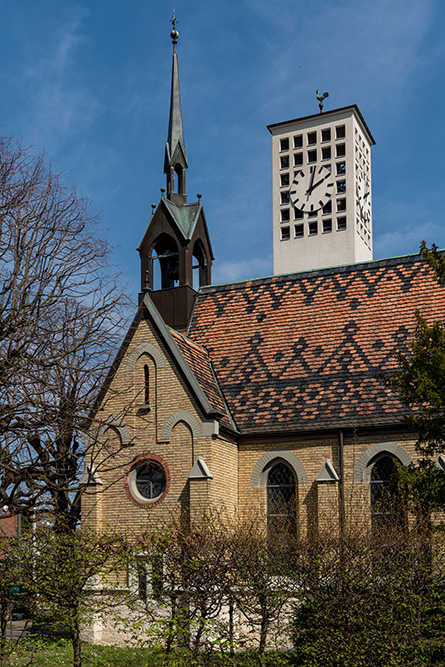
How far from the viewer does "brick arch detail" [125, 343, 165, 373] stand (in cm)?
2391

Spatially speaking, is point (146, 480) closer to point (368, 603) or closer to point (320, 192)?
point (368, 603)

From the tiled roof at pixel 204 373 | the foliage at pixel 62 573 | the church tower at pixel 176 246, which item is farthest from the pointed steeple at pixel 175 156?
the foliage at pixel 62 573

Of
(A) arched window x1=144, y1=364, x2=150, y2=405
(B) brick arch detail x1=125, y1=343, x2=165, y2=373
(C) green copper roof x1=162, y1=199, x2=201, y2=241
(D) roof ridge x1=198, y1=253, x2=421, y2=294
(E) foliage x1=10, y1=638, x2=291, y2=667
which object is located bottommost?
(E) foliage x1=10, y1=638, x2=291, y2=667

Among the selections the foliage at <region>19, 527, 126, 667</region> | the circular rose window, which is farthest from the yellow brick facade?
the foliage at <region>19, 527, 126, 667</region>

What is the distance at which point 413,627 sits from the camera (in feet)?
44.2

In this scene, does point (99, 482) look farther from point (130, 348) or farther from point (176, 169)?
point (176, 169)

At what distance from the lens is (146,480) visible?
23.6 metres

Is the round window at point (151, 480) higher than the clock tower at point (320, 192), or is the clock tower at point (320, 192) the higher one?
the clock tower at point (320, 192)

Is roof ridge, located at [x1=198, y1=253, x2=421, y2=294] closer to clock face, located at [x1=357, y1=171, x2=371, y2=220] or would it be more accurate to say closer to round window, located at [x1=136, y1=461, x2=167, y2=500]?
round window, located at [x1=136, y1=461, x2=167, y2=500]

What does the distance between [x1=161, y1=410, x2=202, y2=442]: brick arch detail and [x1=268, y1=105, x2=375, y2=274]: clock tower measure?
2555 cm

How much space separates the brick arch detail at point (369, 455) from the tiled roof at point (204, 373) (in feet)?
12.6

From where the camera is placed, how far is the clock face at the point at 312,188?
161ft

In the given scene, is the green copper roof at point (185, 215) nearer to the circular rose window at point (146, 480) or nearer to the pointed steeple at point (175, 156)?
the pointed steeple at point (175, 156)

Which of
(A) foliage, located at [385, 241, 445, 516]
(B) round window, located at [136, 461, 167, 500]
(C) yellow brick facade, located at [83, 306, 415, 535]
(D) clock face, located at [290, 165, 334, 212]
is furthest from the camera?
(D) clock face, located at [290, 165, 334, 212]
